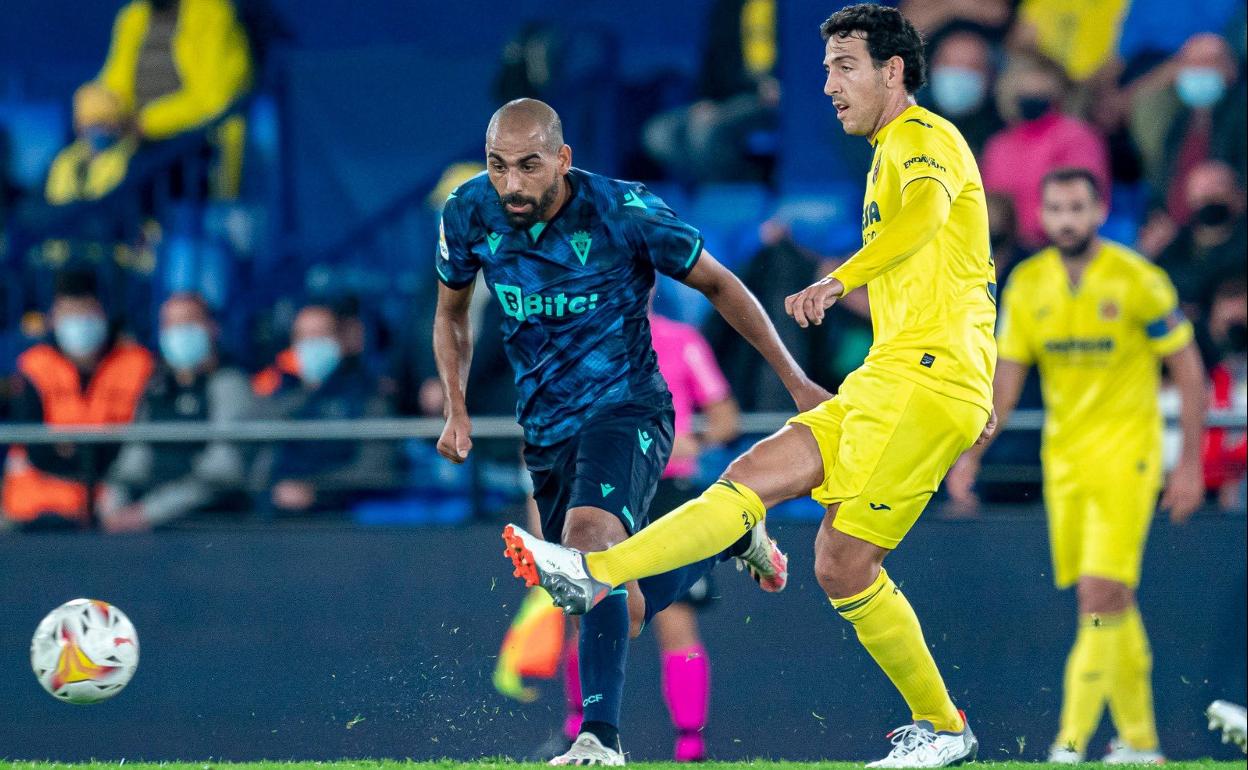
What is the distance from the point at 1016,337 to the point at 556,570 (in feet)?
11.0

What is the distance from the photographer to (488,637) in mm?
6914

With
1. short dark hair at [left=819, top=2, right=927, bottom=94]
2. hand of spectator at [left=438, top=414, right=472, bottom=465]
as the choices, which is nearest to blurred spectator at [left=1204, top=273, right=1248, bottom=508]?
short dark hair at [left=819, top=2, right=927, bottom=94]

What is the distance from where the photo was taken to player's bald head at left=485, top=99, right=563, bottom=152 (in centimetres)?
492

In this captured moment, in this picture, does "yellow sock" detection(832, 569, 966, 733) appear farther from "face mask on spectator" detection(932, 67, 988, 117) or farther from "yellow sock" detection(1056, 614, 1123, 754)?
"face mask on spectator" detection(932, 67, 988, 117)

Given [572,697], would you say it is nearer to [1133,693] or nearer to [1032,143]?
[1133,693]

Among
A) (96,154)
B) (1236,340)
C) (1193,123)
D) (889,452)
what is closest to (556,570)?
(889,452)

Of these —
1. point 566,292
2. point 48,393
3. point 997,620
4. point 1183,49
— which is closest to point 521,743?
point 997,620

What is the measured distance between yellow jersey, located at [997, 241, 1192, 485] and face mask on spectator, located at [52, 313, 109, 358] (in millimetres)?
4341

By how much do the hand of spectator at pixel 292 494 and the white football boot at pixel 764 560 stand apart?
9.98 ft

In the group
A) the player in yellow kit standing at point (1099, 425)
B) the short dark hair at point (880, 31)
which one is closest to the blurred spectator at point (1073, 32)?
the player in yellow kit standing at point (1099, 425)

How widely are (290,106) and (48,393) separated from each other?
2333 mm

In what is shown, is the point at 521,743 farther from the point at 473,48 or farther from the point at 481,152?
the point at 473,48

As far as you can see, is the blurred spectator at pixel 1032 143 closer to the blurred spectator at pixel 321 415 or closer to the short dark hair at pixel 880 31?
the blurred spectator at pixel 321 415

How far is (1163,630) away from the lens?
6898mm
